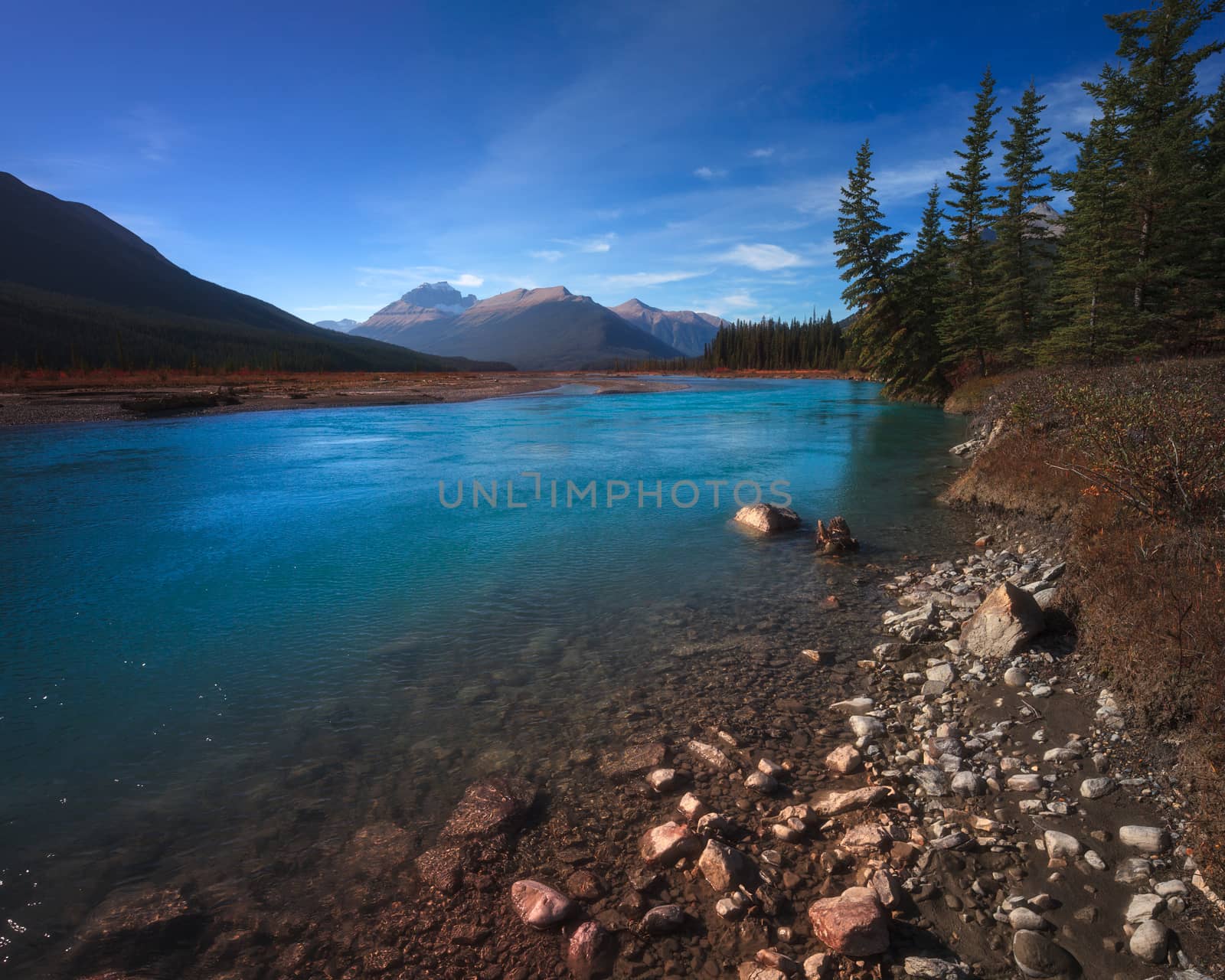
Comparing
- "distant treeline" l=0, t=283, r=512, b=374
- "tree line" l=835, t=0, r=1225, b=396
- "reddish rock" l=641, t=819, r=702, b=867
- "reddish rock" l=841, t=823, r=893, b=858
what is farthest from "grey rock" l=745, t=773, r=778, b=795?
"distant treeline" l=0, t=283, r=512, b=374

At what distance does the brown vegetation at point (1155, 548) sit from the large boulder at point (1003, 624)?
51cm

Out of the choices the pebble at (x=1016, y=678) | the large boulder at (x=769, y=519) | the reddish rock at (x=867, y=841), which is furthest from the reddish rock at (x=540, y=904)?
the large boulder at (x=769, y=519)

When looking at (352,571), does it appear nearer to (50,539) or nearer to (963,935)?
(50,539)

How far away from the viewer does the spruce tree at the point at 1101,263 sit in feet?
102

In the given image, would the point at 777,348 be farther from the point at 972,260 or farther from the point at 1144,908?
the point at 1144,908

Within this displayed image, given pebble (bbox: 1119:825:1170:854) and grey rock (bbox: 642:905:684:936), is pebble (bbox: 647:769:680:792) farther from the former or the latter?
pebble (bbox: 1119:825:1170:854)

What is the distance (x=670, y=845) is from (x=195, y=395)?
239ft

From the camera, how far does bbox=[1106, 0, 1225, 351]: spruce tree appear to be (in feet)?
97.4

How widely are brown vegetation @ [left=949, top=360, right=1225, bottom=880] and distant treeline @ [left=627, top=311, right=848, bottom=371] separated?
133773 mm

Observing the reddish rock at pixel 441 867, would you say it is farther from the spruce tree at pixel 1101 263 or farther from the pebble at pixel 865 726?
the spruce tree at pixel 1101 263

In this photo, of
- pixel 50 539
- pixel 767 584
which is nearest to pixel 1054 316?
pixel 767 584

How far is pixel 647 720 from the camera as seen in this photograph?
287 inches

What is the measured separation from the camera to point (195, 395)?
6209cm

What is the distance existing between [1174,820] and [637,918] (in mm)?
4311
